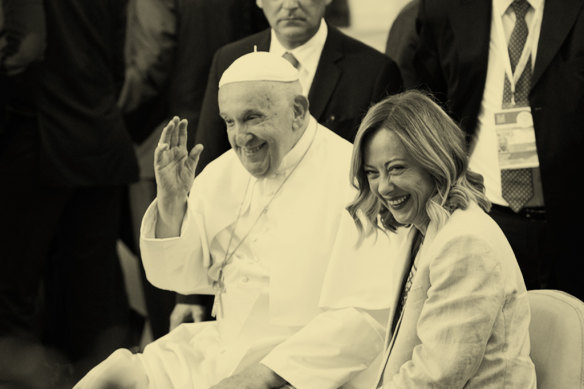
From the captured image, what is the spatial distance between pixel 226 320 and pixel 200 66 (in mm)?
1995

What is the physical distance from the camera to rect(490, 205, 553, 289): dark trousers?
15.8 feet

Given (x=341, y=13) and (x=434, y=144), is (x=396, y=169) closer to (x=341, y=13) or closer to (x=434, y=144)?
(x=434, y=144)

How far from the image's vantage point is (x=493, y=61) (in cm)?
489

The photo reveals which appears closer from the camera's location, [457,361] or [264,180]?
[457,361]

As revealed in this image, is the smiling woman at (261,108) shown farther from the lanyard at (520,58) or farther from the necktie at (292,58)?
the lanyard at (520,58)

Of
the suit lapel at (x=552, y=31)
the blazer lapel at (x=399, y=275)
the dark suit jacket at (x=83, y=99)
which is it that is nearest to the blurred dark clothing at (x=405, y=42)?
the suit lapel at (x=552, y=31)

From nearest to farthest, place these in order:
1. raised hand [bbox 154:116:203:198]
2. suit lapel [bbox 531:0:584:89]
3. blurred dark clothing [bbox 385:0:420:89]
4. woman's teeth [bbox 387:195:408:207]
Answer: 1. woman's teeth [bbox 387:195:408:207]
2. raised hand [bbox 154:116:203:198]
3. suit lapel [bbox 531:0:584:89]
4. blurred dark clothing [bbox 385:0:420:89]

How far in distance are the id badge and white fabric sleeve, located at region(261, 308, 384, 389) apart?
3.89 feet

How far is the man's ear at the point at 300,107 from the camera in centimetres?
425

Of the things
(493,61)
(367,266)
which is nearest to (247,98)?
(367,266)

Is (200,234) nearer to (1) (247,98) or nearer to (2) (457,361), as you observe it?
(1) (247,98)

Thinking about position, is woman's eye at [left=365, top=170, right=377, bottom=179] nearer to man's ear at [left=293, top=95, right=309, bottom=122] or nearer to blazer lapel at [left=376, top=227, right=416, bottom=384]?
blazer lapel at [left=376, top=227, right=416, bottom=384]

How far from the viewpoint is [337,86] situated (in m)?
5.03

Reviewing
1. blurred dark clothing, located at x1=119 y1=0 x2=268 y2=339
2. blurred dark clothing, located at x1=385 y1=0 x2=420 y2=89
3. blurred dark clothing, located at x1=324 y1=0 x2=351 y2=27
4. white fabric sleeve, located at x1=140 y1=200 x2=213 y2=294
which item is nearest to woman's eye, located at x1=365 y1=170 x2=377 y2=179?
white fabric sleeve, located at x1=140 y1=200 x2=213 y2=294
